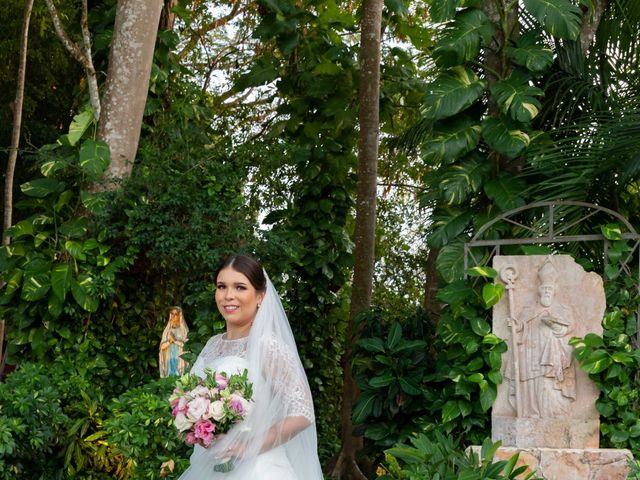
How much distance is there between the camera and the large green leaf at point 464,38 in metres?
6.56

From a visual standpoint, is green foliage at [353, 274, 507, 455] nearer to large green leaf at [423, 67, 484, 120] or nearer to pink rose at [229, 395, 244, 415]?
large green leaf at [423, 67, 484, 120]

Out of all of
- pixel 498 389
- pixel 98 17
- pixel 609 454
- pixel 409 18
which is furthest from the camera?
pixel 409 18

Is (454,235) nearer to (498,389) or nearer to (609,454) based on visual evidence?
(498,389)

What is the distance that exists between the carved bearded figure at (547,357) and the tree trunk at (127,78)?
3801mm

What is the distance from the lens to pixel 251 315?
13.6 ft

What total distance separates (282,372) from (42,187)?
4.94 m

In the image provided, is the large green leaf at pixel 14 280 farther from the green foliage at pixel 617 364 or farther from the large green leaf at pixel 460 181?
the green foliage at pixel 617 364

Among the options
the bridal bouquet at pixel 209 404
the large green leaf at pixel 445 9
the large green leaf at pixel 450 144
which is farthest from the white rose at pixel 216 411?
the large green leaf at pixel 445 9

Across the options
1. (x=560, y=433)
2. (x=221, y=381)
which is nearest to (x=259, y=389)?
(x=221, y=381)

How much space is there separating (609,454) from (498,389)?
2.56ft

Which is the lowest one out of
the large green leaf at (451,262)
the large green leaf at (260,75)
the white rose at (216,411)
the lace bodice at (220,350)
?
the white rose at (216,411)

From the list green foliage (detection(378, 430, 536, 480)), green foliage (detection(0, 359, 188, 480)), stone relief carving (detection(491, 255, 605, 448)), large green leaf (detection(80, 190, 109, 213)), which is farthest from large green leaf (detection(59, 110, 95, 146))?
green foliage (detection(378, 430, 536, 480))

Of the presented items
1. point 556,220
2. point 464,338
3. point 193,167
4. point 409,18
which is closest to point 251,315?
point 464,338

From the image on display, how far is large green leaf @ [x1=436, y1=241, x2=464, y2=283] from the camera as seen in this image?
6.55 meters
